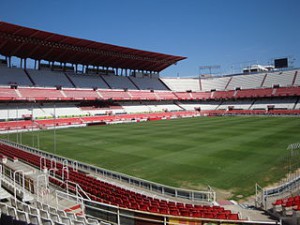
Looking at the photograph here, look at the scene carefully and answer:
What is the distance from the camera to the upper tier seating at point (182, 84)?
8706cm

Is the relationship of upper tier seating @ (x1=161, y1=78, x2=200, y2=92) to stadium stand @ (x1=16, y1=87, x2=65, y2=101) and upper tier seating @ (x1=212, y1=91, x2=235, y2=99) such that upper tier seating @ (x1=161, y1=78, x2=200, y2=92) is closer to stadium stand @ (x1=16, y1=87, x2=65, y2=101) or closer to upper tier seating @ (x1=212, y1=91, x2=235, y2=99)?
upper tier seating @ (x1=212, y1=91, x2=235, y2=99)

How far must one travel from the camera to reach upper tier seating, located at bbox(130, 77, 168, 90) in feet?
257

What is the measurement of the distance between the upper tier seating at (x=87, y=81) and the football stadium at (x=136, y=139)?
A: 34 centimetres

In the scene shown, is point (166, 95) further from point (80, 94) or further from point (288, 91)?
point (288, 91)

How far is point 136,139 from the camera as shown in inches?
1172

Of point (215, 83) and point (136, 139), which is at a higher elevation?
point (215, 83)

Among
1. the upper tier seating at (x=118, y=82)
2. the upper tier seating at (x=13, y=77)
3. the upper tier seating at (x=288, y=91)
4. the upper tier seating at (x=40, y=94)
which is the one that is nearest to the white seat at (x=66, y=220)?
the upper tier seating at (x=40, y=94)

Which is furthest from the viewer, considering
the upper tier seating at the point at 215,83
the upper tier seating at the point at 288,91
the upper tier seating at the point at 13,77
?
the upper tier seating at the point at 215,83

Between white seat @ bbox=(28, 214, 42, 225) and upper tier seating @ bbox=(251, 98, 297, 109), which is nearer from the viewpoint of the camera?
white seat @ bbox=(28, 214, 42, 225)

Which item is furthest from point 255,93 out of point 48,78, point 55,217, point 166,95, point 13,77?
point 55,217

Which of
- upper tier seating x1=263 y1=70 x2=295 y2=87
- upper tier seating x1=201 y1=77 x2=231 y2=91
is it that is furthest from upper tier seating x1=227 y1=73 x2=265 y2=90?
upper tier seating x1=201 y1=77 x2=231 y2=91

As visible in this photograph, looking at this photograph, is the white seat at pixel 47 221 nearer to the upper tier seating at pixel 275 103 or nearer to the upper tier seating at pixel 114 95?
the upper tier seating at pixel 114 95

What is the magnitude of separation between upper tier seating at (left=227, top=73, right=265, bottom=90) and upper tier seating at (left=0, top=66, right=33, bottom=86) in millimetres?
59117

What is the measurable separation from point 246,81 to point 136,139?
62036mm
